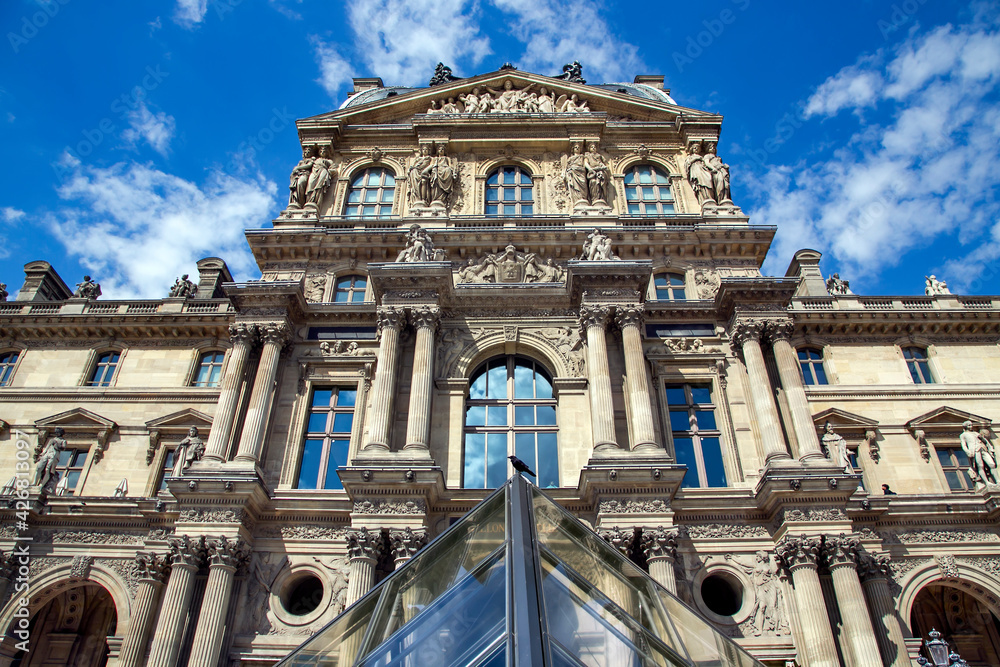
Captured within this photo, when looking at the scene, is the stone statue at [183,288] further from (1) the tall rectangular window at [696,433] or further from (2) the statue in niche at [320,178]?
(1) the tall rectangular window at [696,433]

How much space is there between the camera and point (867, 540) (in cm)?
1891

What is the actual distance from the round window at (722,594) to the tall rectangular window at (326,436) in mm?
10606

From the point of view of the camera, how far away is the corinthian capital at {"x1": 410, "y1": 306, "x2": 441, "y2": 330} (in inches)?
854

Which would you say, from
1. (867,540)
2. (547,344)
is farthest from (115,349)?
(867,540)

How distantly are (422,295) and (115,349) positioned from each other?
493 inches

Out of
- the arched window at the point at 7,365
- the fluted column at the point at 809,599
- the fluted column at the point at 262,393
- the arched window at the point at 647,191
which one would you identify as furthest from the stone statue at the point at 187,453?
the arched window at the point at 647,191

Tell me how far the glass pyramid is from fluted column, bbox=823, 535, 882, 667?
9299 millimetres

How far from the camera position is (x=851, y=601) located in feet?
54.9

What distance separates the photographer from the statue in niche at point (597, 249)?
2270 centimetres

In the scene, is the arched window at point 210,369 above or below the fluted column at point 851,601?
above

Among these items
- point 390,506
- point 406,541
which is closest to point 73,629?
point 390,506

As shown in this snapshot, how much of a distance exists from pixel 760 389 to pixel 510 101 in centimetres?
1735

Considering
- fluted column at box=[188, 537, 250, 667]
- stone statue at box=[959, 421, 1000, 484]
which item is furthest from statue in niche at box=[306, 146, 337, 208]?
stone statue at box=[959, 421, 1000, 484]

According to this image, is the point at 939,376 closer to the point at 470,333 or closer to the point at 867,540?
the point at 867,540
